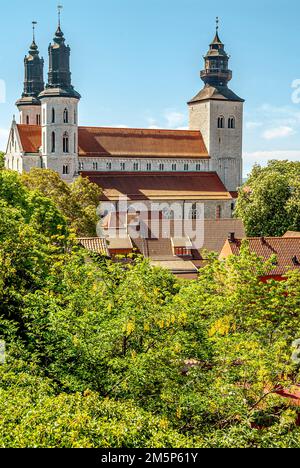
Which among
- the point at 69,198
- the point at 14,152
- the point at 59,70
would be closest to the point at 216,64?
the point at 59,70

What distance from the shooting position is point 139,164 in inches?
2911

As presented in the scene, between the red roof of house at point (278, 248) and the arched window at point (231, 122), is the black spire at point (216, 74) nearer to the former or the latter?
the arched window at point (231, 122)

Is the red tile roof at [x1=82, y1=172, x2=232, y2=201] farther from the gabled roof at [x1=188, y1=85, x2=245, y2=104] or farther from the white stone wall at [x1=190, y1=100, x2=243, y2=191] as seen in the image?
the gabled roof at [x1=188, y1=85, x2=245, y2=104]

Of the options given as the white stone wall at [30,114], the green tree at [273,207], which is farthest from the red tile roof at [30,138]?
the green tree at [273,207]

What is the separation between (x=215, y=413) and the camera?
12.7m

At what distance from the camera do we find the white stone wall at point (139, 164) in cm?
7094

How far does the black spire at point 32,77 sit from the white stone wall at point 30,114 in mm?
603

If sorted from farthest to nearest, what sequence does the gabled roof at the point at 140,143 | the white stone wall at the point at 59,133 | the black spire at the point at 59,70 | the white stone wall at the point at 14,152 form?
the gabled roof at the point at 140,143, the white stone wall at the point at 14,152, the white stone wall at the point at 59,133, the black spire at the point at 59,70

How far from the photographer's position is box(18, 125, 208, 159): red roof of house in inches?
2783

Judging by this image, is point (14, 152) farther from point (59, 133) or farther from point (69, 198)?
point (69, 198)

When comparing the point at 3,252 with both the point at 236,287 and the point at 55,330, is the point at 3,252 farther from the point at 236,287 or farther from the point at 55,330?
the point at 236,287

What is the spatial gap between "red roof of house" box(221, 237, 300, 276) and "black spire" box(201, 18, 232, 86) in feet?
145

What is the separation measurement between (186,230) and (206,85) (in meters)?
33.7

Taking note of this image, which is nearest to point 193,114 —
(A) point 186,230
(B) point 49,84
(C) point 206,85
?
(C) point 206,85
